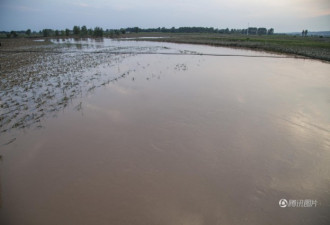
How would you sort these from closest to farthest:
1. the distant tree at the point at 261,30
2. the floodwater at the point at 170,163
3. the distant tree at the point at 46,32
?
the floodwater at the point at 170,163, the distant tree at the point at 46,32, the distant tree at the point at 261,30

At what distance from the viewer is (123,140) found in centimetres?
684

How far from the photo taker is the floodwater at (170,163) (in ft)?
13.8

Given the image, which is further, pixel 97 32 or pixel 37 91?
pixel 97 32

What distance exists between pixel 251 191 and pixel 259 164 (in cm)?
121

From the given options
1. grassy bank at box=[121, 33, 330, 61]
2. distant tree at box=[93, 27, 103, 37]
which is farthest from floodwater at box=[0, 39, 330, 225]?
distant tree at box=[93, 27, 103, 37]

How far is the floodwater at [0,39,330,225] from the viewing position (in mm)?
4215

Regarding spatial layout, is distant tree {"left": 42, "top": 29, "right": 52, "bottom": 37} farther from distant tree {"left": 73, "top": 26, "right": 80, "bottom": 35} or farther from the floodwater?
the floodwater

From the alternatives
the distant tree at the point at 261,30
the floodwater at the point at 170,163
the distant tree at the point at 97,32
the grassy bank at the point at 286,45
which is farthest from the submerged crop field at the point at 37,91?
the distant tree at the point at 261,30

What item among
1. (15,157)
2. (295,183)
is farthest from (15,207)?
(295,183)

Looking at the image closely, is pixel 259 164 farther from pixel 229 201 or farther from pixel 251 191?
pixel 229 201

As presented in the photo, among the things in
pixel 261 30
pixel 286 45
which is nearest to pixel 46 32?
pixel 286 45

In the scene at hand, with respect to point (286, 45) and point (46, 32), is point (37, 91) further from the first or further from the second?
point (46, 32)

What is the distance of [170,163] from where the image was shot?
570 cm

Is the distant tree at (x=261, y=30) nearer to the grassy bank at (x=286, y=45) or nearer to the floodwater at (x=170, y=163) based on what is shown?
the grassy bank at (x=286, y=45)
